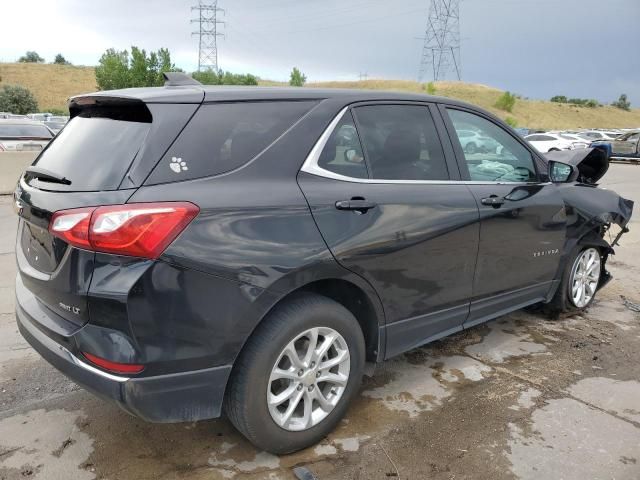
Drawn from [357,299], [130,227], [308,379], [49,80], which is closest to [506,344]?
[357,299]

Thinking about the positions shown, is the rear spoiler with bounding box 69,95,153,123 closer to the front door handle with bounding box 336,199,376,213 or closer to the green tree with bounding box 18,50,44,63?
the front door handle with bounding box 336,199,376,213

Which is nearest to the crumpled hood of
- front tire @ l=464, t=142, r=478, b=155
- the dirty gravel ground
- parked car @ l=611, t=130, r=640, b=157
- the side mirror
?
the side mirror

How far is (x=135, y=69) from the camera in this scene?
4978 centimetres

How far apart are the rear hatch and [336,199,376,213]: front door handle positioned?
32.6 inches

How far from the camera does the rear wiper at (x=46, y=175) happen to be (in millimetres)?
2432

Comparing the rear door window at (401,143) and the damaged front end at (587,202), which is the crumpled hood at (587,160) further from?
the rear door window at (401,143)

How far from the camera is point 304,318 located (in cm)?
250

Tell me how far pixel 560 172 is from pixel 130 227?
11.3ft

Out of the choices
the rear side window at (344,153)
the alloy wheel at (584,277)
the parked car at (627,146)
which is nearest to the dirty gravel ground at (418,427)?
the alloy wheel at (584,277)

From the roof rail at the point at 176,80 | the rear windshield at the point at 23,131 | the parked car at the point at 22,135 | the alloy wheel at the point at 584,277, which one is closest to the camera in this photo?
the roof rail at the point at 176,80

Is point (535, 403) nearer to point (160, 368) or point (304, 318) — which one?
point (304, 318)

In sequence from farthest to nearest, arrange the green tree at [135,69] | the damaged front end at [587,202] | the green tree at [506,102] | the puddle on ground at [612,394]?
1. the green tree at [506,102]
2. the green tree at [135,69]
3. the damaged front end at [587,202]
4. the puddle on ground at [612,394]

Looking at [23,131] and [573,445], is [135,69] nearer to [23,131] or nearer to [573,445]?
[23,131]

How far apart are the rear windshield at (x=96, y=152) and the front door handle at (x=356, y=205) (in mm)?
965
